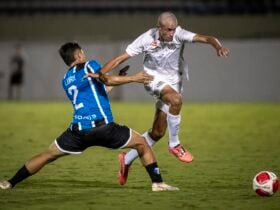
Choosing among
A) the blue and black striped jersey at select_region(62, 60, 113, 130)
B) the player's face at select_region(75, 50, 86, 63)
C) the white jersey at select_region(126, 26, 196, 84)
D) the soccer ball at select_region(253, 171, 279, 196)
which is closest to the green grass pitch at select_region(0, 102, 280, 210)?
the soccer ball at select_region(253, 171, 279, 196)

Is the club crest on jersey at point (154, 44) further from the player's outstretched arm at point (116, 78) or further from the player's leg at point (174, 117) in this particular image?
the player's outstretched arm at point (116, 78)

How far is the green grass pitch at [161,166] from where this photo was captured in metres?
8.43

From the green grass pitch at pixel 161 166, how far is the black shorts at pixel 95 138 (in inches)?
23.0

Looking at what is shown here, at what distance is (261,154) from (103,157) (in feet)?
9.10

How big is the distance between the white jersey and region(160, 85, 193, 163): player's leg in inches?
10.8

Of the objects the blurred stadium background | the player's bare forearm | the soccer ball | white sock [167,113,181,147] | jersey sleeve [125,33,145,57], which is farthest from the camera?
the blurred stadium background

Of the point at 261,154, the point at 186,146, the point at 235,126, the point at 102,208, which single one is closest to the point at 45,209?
the point at 102,208

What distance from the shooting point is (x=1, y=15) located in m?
30.8

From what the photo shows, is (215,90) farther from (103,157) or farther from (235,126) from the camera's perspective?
(103,157)

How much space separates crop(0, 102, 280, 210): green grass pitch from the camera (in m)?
8.43

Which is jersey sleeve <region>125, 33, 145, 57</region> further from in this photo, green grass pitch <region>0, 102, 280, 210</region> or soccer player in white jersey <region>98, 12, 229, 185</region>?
green grass pitch <region>0, 102, 280, 210</region>

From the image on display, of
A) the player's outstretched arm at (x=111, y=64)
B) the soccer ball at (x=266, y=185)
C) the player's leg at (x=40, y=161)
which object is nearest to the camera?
the soccer ball at (x=266, y=185)

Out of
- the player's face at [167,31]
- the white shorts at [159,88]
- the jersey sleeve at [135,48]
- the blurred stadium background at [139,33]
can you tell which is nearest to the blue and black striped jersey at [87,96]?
the jersey sleeve at [135,48]

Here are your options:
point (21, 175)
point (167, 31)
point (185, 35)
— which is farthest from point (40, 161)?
point (185, 35)
